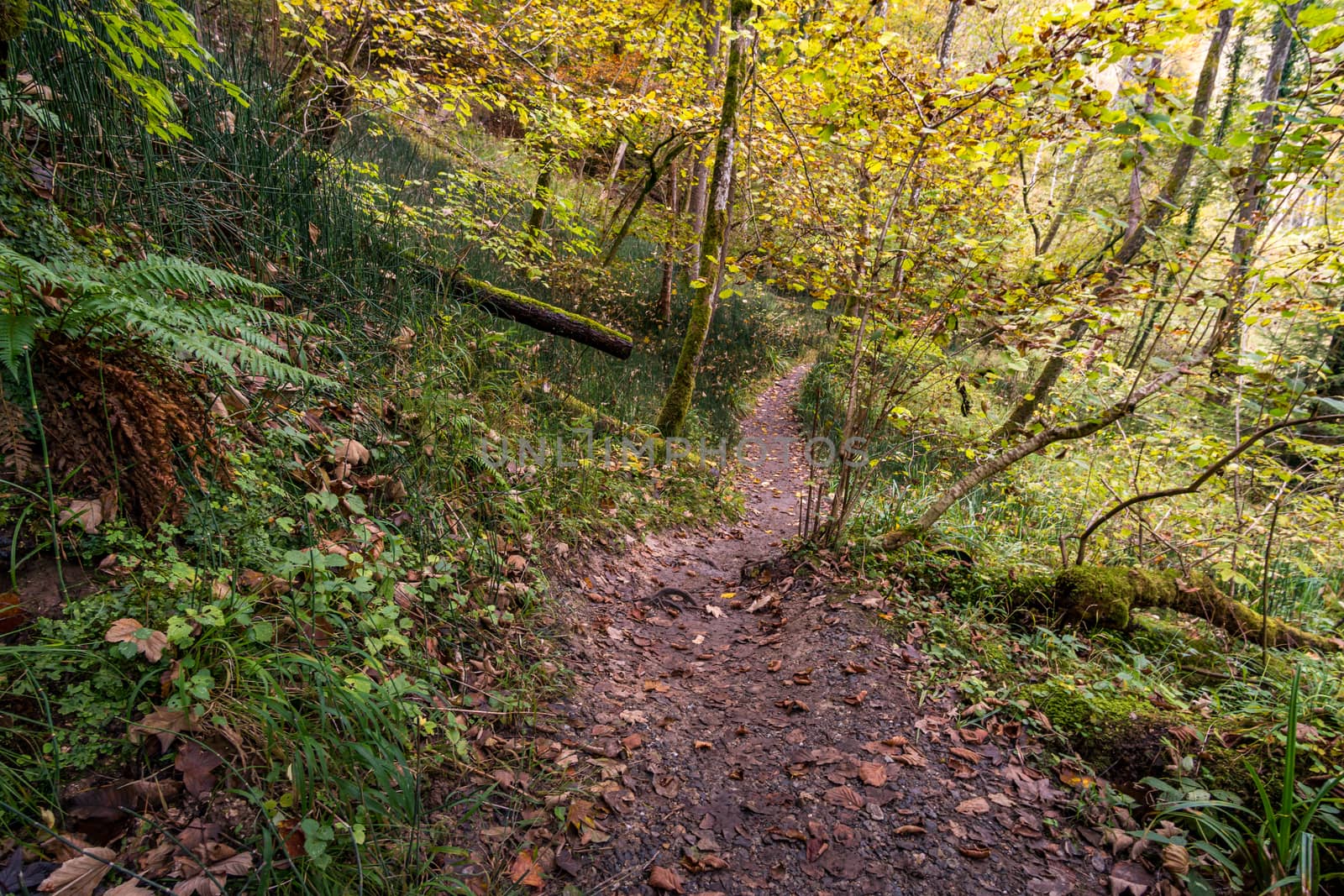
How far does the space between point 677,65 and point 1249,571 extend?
28.9 ft

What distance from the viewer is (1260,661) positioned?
306cm

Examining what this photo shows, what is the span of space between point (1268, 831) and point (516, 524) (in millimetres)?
3466

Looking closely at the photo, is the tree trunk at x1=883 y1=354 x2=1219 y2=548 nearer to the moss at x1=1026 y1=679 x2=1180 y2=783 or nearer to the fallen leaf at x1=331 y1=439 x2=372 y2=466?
the moss at x1=1026 y1=679 x2=1180 y2=783

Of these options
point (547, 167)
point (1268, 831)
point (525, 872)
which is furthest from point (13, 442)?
point (547, 167)

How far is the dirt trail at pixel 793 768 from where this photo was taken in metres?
2.00

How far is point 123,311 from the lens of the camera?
1.67m

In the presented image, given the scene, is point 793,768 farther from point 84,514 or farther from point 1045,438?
point 84,514

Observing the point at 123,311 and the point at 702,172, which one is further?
the point at 702,172

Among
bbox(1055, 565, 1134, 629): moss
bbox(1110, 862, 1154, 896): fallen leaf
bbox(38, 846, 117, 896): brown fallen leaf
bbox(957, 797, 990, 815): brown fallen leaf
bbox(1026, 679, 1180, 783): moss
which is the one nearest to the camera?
bbox(38, 846, 117, 896): brown fallen leaf

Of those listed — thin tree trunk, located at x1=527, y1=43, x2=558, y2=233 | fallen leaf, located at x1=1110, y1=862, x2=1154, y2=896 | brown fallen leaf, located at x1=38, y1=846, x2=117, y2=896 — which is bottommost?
fallen leaf, located at x1=1110, y1=862, x2=1154, y2=896

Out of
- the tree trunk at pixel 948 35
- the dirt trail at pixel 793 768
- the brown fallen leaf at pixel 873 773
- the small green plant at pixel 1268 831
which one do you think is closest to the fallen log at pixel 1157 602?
the dirt trail at pixel 793 768

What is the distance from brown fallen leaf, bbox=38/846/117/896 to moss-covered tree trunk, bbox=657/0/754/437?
4.92 meters

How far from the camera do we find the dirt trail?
→ 200cm

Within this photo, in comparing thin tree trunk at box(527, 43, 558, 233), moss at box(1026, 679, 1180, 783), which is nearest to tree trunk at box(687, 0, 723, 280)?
thin tree trunk at box(527, 43, 558, 233)
